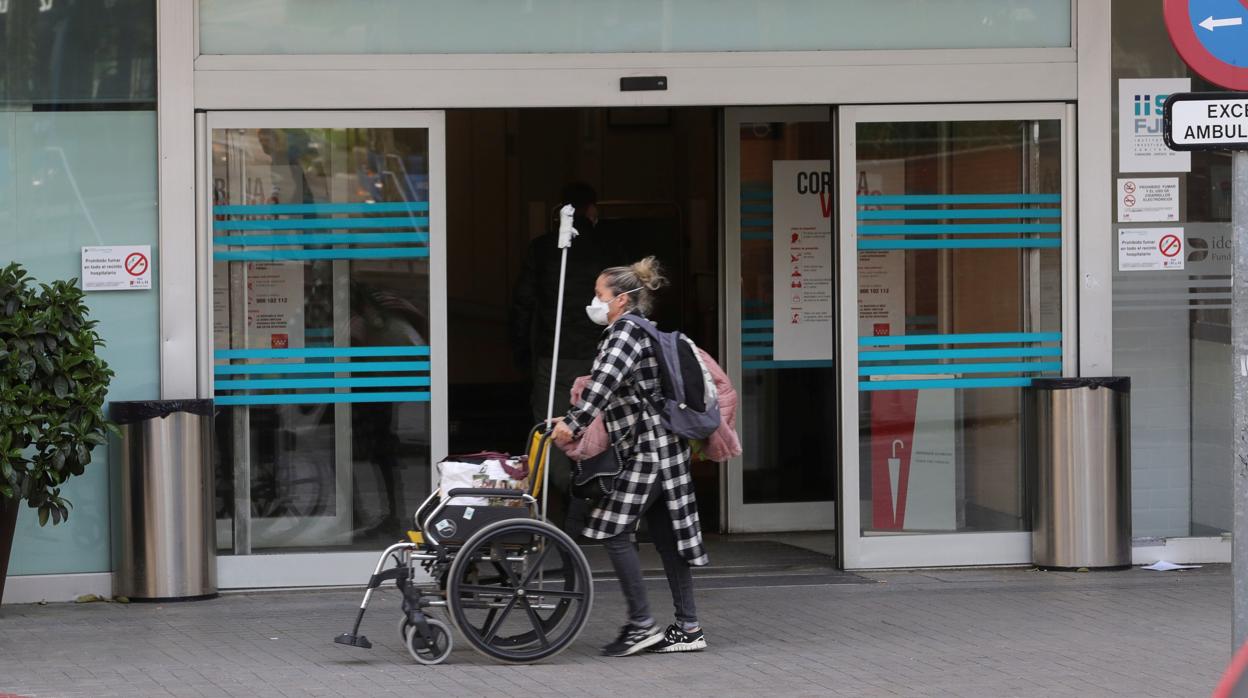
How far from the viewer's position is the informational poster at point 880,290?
929 centimetres

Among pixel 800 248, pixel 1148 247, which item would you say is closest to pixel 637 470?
pixel 1148 247

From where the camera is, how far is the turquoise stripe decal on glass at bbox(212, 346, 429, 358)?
29.1ft

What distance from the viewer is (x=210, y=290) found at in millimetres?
8766

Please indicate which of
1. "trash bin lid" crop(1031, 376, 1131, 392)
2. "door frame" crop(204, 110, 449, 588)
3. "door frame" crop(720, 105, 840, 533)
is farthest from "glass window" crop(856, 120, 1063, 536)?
"door frame" crop(204, 110, 449, 588)

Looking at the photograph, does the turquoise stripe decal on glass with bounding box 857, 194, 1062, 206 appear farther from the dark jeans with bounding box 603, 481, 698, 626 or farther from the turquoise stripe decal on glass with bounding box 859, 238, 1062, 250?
the dark jeans with bounding box 603, 481, 698, 626

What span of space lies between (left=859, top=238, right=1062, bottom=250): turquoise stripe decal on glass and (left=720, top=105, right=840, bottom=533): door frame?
1.65m

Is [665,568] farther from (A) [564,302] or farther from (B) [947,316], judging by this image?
(A) [564,302]

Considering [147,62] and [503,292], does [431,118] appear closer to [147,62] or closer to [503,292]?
[147,62]

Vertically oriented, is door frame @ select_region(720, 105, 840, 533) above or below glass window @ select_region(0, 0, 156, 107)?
below

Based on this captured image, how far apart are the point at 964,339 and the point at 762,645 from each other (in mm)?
2714

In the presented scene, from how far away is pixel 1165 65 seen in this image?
9375 millimetres

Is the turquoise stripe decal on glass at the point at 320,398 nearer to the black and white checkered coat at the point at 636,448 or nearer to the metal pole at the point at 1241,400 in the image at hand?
the black and white checkered coat at the point at 636,448

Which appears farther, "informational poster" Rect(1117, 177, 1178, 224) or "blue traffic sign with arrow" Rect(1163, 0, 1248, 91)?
"informational poster" Rect(1117, 177, 1178, 224)

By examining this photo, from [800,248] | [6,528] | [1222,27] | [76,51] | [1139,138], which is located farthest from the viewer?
[800,248]
